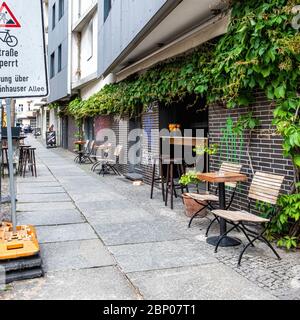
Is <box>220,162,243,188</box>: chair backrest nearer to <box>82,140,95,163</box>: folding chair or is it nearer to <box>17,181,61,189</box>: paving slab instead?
<box>17,181,61,189</box>: paving slab

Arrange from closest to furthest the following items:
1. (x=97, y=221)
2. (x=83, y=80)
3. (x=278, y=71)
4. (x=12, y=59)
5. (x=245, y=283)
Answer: (x=245, y=283) → (x=12, y=59) → (x=278, y=71) → (x=97, y=221) → (x=83, y=80)

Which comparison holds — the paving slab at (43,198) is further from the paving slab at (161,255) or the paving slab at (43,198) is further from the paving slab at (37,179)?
the paving slab at (161,255)

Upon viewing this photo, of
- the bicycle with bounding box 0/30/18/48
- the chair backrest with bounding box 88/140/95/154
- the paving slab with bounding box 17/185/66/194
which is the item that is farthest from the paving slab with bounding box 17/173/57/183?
the bicycle with bounding box 0/30/18/48

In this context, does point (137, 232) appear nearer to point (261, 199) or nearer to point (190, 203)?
point (190, 203)

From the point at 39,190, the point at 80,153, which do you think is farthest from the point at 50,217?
the point at 80,153

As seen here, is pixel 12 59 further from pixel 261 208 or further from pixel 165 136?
pixel 165 136

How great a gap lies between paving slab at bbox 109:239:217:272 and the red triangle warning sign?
9.46 ft

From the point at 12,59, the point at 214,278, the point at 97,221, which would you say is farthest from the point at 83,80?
the point at 214,278

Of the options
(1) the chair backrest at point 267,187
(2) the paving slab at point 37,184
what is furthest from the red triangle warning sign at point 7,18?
(2) the paving slab at point 37,184

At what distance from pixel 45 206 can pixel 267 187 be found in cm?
450

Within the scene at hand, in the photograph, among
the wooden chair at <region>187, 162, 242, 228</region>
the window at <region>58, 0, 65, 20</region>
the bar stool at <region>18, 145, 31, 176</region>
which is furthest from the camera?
the window at <region>58, 0, 65, 20</region>

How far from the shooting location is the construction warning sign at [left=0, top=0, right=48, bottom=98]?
398cm

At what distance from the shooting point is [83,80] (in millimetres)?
17281
